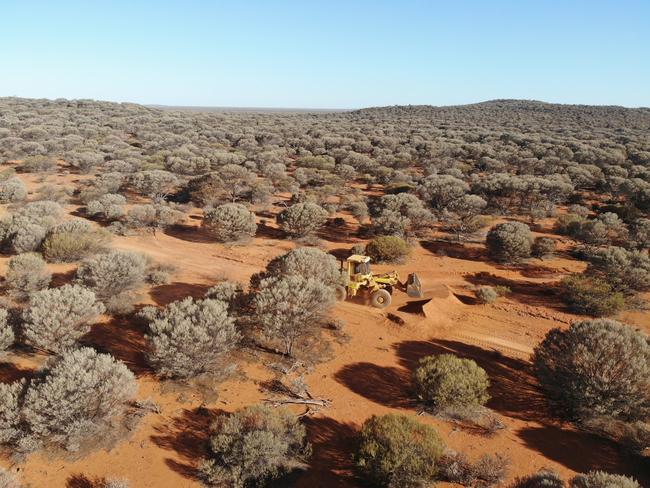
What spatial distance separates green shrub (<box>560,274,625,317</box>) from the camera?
59.6 ft

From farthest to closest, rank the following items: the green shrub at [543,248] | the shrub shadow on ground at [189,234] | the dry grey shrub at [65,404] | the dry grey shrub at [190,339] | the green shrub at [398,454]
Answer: the shrub shadow on ground at [189,234]
the green shrub at [543,248]
the dry grey shrub at [190,339]
the dry grey shrub at [65,404]
the green shrub at [398,454]

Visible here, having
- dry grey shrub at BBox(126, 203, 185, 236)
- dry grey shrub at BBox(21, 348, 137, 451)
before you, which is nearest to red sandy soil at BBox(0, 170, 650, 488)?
dry grey shrub at BBox(21, 348, 137, 451)

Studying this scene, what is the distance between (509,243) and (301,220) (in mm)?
13054

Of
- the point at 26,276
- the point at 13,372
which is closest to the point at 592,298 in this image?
the point at 13,372

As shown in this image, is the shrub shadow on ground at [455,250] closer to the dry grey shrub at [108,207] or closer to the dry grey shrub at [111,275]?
the dry grey shrub at [111,275]

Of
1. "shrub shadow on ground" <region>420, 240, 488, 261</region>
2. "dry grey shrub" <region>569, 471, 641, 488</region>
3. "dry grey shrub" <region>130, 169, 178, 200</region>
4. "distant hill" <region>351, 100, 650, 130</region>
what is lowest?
"dry grey shrub" <region>569, 471, 641, 488</region>

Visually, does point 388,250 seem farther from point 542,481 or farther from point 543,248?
point 542,481

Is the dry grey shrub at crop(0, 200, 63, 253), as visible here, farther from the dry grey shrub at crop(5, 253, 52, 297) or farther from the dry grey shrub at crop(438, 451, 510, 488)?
the dry grey shrub at crop(438, 451, 510, 488)

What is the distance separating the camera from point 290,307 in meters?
14.0

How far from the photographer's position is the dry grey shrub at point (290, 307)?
45.1ft

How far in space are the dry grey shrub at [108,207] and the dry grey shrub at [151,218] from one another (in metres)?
1.18

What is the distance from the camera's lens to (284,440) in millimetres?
10078

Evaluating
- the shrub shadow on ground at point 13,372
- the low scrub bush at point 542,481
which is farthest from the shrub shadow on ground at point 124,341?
the low scrub bush at point 542,481

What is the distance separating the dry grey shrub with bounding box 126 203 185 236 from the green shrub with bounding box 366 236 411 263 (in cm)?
1441
